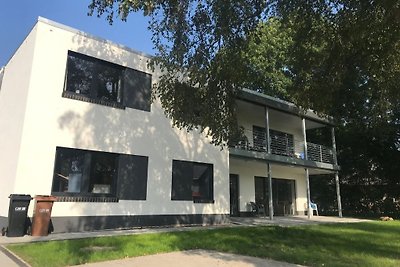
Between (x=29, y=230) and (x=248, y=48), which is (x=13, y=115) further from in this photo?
(x=248, y=48)

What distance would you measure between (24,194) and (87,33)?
251 inches

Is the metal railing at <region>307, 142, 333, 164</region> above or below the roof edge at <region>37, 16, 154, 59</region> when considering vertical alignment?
below

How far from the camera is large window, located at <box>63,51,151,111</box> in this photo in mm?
14633

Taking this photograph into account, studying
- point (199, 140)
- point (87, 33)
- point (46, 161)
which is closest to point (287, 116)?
point (199, 140)

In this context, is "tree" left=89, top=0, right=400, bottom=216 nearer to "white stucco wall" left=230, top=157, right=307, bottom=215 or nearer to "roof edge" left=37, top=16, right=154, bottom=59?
"roof edge" left=37, top=16, right=154, bottom=59

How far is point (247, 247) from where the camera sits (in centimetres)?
1034

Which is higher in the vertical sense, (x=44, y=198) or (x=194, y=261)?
(x=44, y=198)

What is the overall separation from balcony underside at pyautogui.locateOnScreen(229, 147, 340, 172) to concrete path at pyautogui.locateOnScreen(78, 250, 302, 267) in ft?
34.0

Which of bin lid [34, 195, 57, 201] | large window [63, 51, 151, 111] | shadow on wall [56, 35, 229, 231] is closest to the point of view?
bin lid [34, 195, 57, 201]

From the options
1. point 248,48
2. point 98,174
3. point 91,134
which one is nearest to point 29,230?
point 98,174

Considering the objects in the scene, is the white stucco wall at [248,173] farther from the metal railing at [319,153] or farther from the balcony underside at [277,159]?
the metal railing at [319,153]

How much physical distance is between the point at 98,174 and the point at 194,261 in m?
7.34

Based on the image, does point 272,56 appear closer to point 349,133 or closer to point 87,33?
point 349,133

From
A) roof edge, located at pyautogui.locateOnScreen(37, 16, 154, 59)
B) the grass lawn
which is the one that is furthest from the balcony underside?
roof edge, located at pyautogui.locateOnScreen(37, 16, 154, 59)
